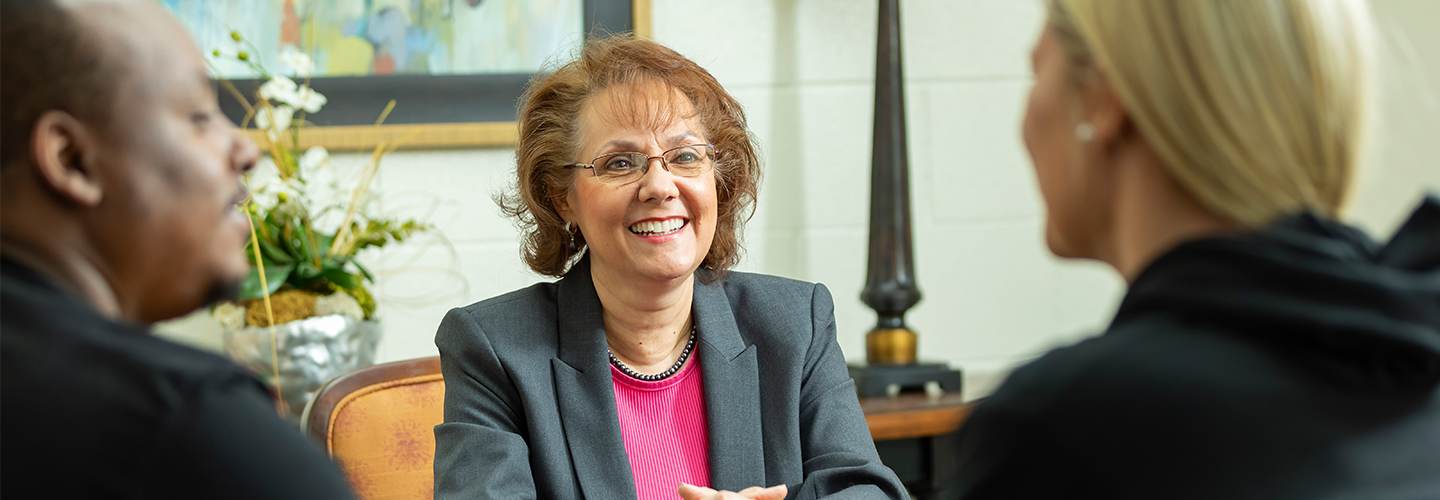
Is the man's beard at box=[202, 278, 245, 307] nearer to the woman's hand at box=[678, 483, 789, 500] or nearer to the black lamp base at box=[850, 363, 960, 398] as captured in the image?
the woman's hand at box=[678, 483, 789, 500]

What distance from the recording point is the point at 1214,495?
56 centimetres

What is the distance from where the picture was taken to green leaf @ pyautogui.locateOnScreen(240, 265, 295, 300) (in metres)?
1.77

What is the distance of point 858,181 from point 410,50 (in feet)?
3.47

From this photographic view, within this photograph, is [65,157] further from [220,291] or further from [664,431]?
[664,431]

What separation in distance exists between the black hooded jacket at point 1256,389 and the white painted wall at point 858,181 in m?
1.63

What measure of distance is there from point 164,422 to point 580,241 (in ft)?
4.07

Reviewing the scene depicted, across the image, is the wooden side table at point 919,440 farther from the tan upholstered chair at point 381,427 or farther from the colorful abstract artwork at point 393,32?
the colorful abstract artwork at point 393,32

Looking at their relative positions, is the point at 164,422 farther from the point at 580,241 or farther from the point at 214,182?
the point at 580,241

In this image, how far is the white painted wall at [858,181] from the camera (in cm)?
225

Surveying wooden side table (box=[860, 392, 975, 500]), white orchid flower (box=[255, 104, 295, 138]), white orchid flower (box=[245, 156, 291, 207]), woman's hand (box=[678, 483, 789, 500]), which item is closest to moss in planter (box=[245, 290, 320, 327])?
white orchid flower (box=[245, 156, 291, 207])

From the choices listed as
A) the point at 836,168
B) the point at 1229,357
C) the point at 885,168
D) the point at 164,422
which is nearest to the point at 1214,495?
the point at 1229,357

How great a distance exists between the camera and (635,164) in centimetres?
159

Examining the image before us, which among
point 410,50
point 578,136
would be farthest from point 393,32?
point 578,136

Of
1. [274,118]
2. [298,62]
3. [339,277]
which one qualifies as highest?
[298,62]
